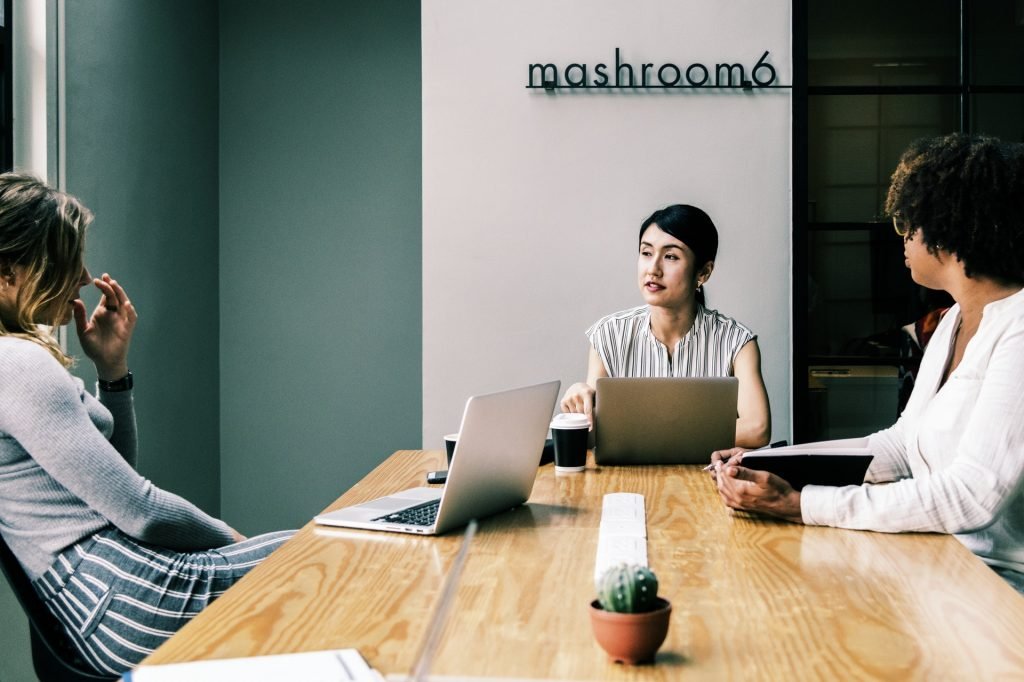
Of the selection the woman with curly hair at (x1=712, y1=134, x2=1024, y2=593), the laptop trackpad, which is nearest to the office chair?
the laptop trackpad

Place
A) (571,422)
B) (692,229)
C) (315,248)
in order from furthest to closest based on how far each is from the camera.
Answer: (315,248) → (692,229) → (571,422)

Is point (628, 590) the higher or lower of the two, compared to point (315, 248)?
lower

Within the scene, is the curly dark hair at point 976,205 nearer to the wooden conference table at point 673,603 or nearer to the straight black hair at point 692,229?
the wooden conference table at point 673,603

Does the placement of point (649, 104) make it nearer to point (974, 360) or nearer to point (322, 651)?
point (974, 360)

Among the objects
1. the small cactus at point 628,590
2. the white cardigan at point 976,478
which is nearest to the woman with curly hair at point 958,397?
the white cardigan at point 976,478

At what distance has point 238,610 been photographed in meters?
1.08

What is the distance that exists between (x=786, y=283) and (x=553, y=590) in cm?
256

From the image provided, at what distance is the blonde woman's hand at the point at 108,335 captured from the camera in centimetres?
204

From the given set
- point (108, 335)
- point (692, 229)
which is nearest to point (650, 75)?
point (692, 229)

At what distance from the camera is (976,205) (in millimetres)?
1728

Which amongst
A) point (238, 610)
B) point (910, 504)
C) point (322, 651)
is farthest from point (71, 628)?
point (910, 504)

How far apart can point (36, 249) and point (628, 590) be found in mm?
1290

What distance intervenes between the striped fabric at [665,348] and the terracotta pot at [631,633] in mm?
1963

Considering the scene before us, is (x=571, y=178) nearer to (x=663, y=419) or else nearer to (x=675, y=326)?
(x=675, y=326)
